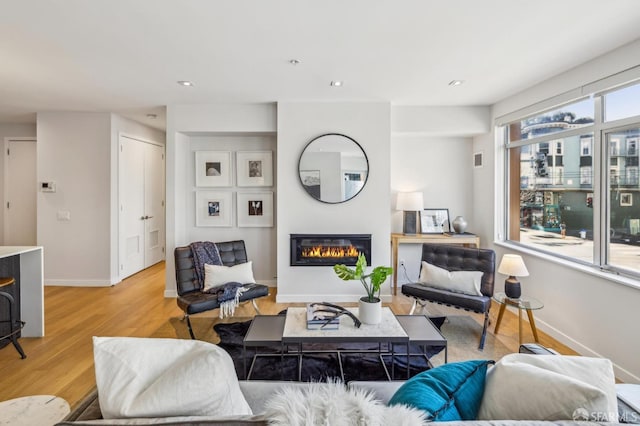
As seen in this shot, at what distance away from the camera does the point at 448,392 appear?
1090mm

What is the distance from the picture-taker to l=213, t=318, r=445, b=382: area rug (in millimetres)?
2527

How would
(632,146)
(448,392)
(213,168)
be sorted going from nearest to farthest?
(448,392) → (632,146) → (213,168)

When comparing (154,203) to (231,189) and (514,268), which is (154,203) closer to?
(231,189)

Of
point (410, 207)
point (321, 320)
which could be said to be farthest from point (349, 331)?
point (410, 207)

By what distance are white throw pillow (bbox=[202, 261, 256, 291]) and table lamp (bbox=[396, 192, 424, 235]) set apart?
217 centimetres

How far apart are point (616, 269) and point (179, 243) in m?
4.57

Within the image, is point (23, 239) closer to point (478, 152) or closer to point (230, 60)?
point (230, 60)

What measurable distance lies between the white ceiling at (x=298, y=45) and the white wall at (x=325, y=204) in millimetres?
297

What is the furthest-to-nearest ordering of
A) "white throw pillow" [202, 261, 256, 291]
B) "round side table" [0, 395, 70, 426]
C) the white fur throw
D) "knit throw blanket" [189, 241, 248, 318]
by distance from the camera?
"white throw pillow" [202, 261, 256, 291], "knit throw blanket" [189, 241, 248, 318], "round side table" [0, 395, 70, 426], the white fur throw

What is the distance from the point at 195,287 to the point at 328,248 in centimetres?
159

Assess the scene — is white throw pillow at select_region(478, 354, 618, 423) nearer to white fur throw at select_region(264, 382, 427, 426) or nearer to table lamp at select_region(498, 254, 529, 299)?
white fur throw at select_region(264, 382, 427, 426)

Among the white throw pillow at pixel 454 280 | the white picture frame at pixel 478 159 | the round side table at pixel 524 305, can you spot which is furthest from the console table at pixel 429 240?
the round side table at pixel 524 305

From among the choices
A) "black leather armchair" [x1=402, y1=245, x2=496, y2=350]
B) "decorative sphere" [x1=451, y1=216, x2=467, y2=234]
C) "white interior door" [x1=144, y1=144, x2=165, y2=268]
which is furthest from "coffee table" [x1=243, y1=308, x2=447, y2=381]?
"white interior door" [x1=144, y1=144, x2=165, y2=268]

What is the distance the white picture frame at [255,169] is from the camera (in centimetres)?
488
